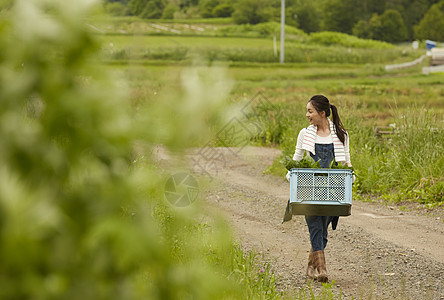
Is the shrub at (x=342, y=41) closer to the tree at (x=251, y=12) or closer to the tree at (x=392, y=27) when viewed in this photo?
the tree at (x=392, y=27)

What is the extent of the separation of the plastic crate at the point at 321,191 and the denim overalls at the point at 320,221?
0.13 metres

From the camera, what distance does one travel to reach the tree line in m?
81.8

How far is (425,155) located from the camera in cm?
Answer: 892

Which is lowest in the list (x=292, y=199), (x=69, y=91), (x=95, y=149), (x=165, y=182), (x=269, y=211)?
(x=269, y=211)

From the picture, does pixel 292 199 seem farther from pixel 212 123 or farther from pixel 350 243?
pixel 212 123

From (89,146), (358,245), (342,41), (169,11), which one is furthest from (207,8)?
(89,146)

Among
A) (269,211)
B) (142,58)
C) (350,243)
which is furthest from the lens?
(269,211)

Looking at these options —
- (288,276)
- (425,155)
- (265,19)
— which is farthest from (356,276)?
(265,19)

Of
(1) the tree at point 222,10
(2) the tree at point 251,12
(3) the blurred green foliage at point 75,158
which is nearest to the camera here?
(3) the blurred green foliage at point 75,158

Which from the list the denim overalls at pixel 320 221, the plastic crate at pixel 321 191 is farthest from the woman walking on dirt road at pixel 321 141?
the plastic crate at pixel 321 191

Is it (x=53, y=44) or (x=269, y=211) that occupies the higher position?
(x=53, y=44)

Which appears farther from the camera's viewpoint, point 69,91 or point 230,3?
point 230,3

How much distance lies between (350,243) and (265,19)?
81.0 meters

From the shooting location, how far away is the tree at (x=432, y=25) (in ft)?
253
